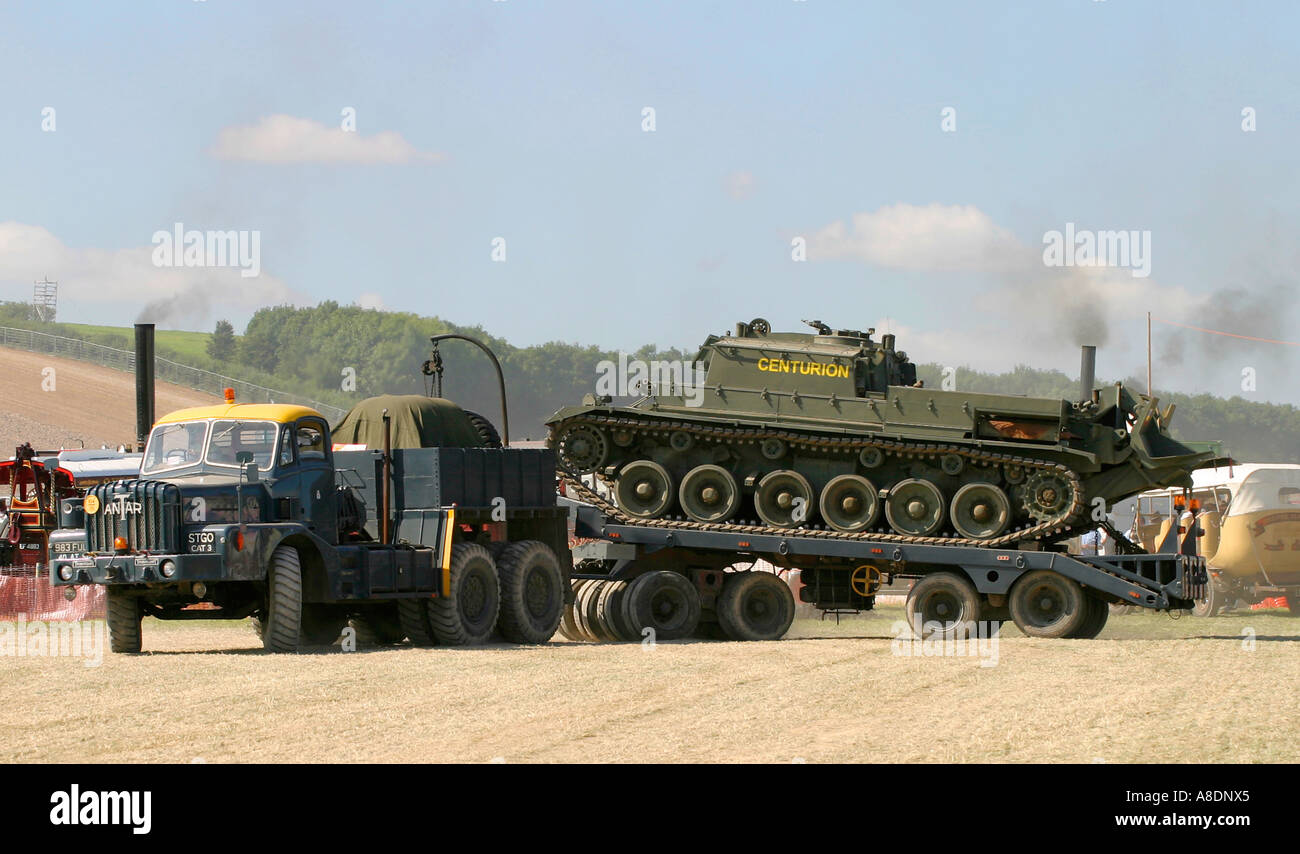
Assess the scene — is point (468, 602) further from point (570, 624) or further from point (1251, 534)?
point (1251, 534)

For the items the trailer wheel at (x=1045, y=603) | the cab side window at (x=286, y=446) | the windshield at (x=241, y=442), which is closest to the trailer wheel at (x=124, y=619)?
the windshield at (x=241, y=442)

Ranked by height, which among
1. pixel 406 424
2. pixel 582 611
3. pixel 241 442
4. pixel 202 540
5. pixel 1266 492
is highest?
pixel 406 424

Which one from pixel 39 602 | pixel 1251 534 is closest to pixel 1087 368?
pixel 1251 534

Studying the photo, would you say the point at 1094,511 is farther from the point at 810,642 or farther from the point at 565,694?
the point at 565,694

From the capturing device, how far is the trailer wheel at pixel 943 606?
83.5ft

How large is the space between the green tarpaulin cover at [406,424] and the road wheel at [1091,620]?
950cm

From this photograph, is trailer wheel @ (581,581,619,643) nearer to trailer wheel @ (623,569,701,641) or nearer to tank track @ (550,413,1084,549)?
trailer wheel @ (623,569,701,641)

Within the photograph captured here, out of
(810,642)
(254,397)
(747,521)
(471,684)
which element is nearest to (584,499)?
(747,521)

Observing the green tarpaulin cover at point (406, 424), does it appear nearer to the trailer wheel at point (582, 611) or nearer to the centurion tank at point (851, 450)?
the centurion tank at point (851, 450)

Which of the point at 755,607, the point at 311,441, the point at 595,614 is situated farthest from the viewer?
the point at 755,607

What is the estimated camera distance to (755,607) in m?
26.8

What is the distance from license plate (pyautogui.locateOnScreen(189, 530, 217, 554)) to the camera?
66.9 feet

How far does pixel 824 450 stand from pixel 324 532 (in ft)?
26.8

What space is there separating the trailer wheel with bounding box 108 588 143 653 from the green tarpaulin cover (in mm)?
4907
